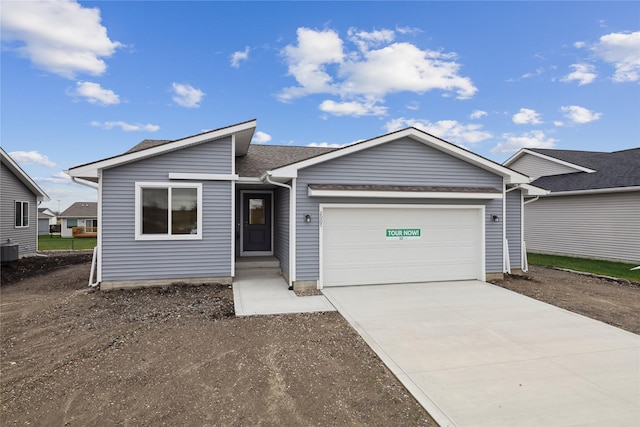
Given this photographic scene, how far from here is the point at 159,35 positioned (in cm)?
1208

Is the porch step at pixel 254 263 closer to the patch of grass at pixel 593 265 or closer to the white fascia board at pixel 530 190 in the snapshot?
the white fascia board at pixel 530 190

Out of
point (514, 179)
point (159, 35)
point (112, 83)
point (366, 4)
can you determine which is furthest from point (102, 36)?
point (514, 179)

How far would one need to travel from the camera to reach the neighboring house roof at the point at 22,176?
1375 cm

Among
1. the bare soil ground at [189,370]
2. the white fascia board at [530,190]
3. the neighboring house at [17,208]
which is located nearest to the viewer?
the bare soil ground at [189,370]

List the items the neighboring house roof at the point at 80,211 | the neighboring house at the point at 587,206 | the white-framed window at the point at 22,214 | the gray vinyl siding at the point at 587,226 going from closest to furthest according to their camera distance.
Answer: the gray vinyl siding at the point at 587,226 < the neighboring house at the point at 587,206 < the white-framed window at the point at 22,214 < the neighboring house roof at the point at 80,211

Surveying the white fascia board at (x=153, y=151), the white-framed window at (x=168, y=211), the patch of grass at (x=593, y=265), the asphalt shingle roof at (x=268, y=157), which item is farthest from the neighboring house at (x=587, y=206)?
the white-framed window at (x=168, y=211)

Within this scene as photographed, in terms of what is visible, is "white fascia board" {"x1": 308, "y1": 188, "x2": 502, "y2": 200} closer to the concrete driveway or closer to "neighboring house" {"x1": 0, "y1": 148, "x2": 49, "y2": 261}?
the concrete driveway

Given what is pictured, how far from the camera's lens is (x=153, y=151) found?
7906 millimetres

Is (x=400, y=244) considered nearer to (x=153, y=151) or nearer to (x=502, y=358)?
(x=502, y=358)

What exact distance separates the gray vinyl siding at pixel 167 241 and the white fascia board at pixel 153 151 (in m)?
0.20

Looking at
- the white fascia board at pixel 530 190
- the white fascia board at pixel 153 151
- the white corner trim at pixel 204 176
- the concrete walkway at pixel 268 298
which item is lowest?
the concrete walkway at pixel 268 298

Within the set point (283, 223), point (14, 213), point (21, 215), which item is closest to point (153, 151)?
point (283, 223)

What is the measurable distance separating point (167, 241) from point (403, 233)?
599 cm

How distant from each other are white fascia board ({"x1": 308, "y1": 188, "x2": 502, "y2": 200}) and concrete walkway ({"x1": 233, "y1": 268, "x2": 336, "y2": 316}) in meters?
2.41
